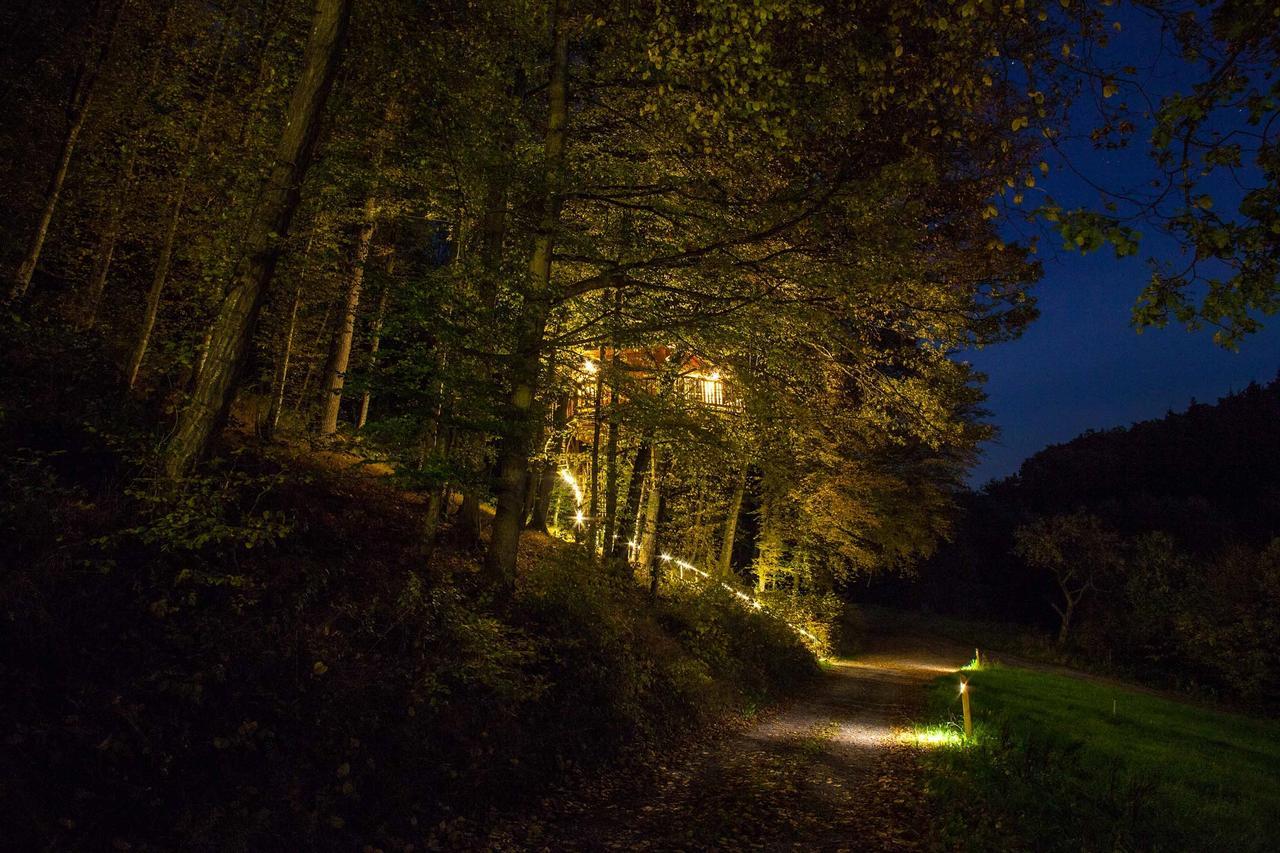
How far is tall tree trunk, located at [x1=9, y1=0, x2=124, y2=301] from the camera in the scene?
1035 cm

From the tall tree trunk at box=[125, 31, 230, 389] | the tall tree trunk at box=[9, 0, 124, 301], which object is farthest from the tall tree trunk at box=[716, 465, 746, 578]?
the tall tree trunk at box=[9, 0, 124, 301]

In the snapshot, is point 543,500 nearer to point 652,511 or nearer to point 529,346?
point 652,511

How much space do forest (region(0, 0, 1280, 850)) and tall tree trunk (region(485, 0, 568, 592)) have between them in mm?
79

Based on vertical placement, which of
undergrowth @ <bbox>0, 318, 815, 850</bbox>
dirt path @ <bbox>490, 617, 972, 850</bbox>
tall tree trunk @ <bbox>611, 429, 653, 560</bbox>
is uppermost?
tall tree trunk @ <bbox>611, 429, 653, 560</bbox>

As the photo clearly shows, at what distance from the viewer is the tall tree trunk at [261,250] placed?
23.6 ft

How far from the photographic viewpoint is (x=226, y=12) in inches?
426

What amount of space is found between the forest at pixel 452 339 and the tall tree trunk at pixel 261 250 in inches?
1.7

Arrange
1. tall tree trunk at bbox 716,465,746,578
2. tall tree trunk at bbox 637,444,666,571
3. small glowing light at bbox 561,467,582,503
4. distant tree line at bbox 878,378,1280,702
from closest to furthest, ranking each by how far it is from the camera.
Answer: tall tree trunk at bbox 637,444,666,571, small glowing light at bbox 561,467,582,503, distant tree line at bbox 878,378,1280,702, tall tree trunk at bbox 716,465,746,578

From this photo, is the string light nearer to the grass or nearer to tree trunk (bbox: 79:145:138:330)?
the grass

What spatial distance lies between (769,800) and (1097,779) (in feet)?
14.9

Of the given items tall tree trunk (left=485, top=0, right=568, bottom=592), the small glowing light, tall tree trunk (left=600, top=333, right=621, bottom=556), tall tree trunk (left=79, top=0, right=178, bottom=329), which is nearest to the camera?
tall tree trunk (left=485, top=0, right=568, bottom=592)

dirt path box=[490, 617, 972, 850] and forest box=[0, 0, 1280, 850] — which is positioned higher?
forest box=[0, 0, 1280, 850]

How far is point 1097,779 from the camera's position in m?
8.74

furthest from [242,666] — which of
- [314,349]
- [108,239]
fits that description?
[314,349]
